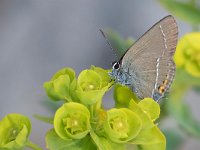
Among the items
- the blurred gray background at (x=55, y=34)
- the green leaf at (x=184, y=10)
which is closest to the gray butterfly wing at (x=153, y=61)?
the green leaf at (x=184, y=10)

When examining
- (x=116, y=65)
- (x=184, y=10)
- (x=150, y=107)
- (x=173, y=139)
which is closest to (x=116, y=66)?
(x=116, y=65)

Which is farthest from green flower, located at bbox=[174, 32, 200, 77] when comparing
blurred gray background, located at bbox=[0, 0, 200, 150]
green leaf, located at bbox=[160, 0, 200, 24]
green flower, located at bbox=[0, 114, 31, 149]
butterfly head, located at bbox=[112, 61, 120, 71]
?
blurred gray background, located at bbox=[0, 0, 200, 150]

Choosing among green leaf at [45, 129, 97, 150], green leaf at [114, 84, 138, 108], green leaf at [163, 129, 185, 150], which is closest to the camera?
green leaf at [45, 129, 97, 150]

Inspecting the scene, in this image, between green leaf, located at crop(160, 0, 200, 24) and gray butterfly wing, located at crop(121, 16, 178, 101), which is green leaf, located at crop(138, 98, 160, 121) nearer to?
gray butterfly wing, located at crop(121, 16, 178, 101)

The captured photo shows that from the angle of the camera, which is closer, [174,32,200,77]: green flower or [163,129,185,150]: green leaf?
[174,32,200,77]: green flower

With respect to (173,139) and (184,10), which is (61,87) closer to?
(184,10)

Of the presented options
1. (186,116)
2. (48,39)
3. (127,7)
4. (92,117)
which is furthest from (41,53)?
(92,117)

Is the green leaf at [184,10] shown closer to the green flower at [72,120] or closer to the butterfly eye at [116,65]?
the butterfly eye at [116,65]

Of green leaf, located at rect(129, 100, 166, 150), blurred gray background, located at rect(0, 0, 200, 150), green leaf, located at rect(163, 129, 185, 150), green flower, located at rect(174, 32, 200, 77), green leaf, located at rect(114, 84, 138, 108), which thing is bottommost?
green leaf, located at rect(163, 129, 185, 150)
